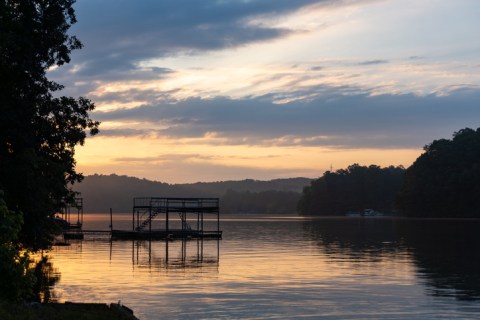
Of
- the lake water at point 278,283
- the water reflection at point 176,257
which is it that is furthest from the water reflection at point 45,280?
the water reflection at point 176,257

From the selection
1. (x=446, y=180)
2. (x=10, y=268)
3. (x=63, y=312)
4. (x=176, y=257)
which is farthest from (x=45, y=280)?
(x=446, y=180)

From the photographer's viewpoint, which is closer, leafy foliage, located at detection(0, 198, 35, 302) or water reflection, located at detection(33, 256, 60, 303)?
leafy foliage, located at detection(0, 198, 35, 302)

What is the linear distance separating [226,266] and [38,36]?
23.4 meters

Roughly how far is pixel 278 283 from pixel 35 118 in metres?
16.1

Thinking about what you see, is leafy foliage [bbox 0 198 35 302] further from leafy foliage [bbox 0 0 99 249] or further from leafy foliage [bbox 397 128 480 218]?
leafy foliage [bbox 397 128 480 218]

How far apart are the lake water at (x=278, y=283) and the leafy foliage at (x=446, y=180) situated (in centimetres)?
11308

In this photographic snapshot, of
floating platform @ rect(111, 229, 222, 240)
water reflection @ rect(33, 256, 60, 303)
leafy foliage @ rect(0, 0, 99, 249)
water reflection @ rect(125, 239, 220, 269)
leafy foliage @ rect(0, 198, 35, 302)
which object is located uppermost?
leafy foliage @ rect(0, 0, 99, 249)

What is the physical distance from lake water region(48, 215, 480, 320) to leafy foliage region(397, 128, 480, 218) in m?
113

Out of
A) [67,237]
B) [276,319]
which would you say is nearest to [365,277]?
[276,319]

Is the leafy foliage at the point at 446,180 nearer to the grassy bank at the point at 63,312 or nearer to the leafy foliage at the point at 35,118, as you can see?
the leafy foliage at the point at 35,118

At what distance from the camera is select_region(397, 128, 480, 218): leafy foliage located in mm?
177500

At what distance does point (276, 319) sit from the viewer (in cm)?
2989

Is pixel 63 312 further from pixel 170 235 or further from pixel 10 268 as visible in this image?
pixel 170 235

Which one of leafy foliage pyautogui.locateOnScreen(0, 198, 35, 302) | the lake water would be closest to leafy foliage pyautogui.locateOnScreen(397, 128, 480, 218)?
the lake water
